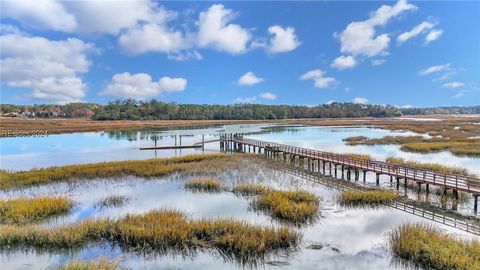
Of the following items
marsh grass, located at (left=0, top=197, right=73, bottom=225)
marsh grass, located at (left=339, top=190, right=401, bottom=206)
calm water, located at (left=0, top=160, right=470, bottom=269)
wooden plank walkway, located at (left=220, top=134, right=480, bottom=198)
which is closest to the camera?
calm water, located at (left=0, top=160, right=470, bottom=269)

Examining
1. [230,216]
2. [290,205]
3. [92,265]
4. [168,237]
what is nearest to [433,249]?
[290,205]

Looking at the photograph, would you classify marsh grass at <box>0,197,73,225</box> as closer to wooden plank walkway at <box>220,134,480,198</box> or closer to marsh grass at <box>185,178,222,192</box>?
marsh grass at <box>185,178,222,192</box>

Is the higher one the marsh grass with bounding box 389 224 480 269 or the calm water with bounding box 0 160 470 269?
the marsh grass with bounding box 389 224 480 269

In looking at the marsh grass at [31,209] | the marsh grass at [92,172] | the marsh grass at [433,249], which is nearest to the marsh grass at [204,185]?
the marsh grass at [92,172]

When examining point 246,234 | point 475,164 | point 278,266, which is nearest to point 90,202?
point 246,234

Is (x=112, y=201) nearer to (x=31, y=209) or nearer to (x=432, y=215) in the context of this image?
(x=31, y=209)

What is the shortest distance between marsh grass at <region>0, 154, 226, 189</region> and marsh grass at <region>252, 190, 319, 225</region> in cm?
1212

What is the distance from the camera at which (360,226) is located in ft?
51.3

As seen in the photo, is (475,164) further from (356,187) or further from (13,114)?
(13,114)

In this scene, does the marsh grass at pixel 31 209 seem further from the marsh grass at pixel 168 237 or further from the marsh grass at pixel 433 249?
the marsh grass at pixel 433 249

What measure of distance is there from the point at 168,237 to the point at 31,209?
8.03 metres

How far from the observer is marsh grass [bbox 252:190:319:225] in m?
16.5

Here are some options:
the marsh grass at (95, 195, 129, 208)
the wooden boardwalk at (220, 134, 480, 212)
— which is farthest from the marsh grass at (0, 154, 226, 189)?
the wooden boardwalk at (220, 134, 480, 212)

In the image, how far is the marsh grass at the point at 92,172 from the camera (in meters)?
25.1
